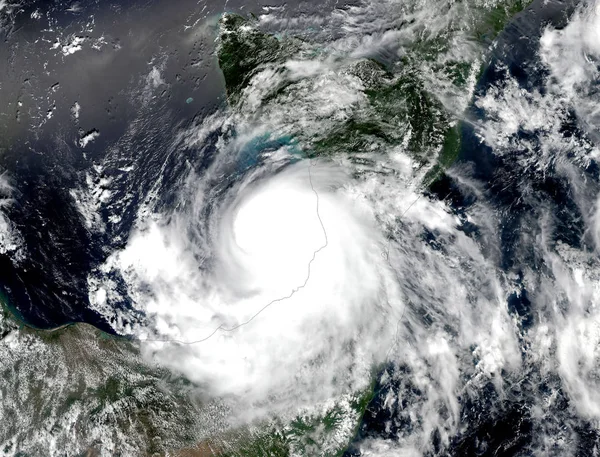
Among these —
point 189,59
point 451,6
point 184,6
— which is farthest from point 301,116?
point 451,6

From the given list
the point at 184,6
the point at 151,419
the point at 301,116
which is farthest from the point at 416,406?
the point at 184,6

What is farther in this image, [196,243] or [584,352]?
[196,243]

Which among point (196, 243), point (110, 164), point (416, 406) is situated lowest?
point (416, 406)

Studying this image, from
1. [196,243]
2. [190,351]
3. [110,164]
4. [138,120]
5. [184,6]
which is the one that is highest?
[184,6]

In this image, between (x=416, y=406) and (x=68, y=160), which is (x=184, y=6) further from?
(x=416, y=406)

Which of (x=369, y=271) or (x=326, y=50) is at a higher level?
(x=326, y=50)

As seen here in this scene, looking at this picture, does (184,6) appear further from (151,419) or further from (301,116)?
(151,419)

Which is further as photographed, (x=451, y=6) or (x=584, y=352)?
(x=451, y=6)

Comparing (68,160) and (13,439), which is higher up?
(68,160)

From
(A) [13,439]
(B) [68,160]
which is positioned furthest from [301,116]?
(A) [13,439]
